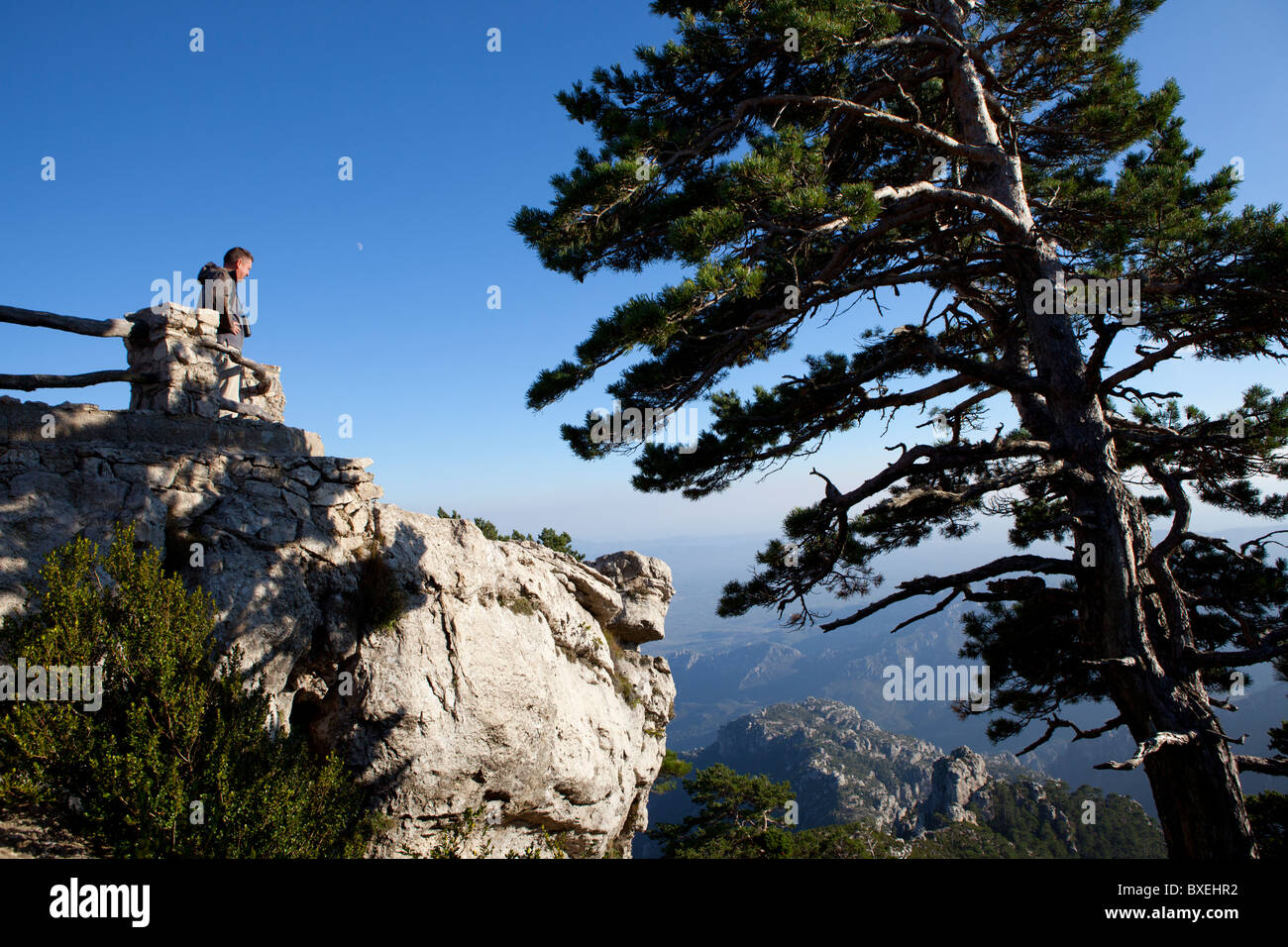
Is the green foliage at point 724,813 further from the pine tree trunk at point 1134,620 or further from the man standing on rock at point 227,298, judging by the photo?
the man standing on rock at point 227,298

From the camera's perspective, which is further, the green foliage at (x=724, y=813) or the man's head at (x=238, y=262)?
the green foliage at (x=724, y=813)

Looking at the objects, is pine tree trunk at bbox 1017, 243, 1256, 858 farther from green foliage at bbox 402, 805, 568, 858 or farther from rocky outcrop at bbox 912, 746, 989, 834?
rocky outcrop at bbox 912, 746, 989, 834

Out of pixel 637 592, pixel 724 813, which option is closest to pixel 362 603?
pixel 637 592

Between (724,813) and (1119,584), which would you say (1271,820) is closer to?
(1119,584)

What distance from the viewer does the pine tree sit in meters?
6.11

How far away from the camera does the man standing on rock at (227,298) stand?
756 centimetres

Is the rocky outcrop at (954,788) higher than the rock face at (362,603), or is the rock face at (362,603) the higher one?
the rock face at (362,603)

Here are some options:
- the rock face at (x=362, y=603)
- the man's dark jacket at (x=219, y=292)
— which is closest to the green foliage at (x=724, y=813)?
the rock face at (x=362, y=603)

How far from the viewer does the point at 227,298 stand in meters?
7.56

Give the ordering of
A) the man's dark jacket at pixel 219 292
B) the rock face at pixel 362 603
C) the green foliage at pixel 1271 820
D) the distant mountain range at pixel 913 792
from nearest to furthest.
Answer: the rock face at pixel 362 603
the man's dark jacket at pixel 219 292
the green foliage at pixel 1271 820
the distant mountain range at pixel 913 792

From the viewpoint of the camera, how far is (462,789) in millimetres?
8750

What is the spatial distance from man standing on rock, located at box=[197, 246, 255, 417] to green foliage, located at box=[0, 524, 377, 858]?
3.11 metres

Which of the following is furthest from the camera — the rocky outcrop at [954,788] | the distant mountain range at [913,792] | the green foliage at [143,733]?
the rocky outcrop at [954,788]
